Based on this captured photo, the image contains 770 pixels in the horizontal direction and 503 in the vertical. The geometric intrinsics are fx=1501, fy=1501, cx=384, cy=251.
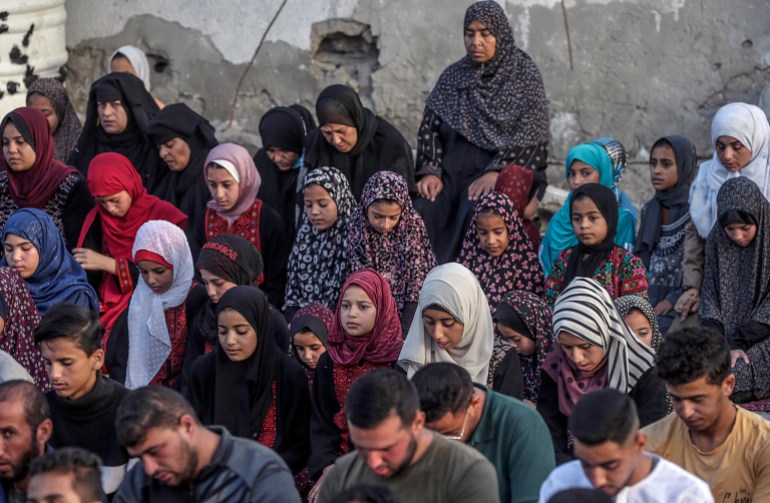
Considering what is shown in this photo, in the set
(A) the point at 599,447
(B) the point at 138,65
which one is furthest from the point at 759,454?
(B) the point at 138,65

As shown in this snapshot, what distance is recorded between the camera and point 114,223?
7570 millimetres

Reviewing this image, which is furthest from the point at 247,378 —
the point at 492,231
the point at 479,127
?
the point at 479,127

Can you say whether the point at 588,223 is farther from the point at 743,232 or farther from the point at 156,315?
the point at 156,315

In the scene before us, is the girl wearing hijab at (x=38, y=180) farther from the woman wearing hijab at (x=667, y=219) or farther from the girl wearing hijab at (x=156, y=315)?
the woman wearing hijab at (x=667, y=219)

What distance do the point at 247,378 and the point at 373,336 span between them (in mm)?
553

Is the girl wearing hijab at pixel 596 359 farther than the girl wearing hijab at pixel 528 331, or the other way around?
the girl wearing hijab at pixel 528 331

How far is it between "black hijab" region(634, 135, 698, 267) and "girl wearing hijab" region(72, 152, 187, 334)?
2.39 metres

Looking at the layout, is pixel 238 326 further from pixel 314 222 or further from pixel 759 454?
pixel 759 454

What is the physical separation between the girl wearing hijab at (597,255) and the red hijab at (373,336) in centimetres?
107

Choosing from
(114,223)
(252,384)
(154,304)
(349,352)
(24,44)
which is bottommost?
(252,384)

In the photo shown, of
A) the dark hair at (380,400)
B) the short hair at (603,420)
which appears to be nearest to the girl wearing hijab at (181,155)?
the dark hair at (380,400)

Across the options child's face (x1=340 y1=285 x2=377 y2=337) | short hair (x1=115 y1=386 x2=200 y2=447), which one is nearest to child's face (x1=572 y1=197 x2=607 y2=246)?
child's face (x1=340 y1=285 x2=377 y2=337)

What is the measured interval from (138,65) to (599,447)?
5839mm

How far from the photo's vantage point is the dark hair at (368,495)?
396 cm
